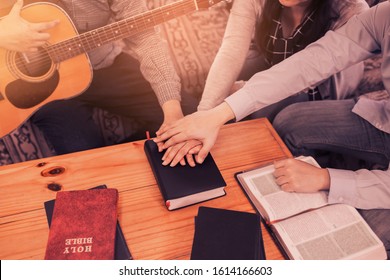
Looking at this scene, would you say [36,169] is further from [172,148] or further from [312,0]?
[312,0]

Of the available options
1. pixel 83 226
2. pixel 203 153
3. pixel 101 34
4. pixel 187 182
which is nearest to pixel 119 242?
pixel 83 226

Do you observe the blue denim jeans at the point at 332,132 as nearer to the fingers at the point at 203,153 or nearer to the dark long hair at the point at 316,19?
the dark long hair at the point at 316,19

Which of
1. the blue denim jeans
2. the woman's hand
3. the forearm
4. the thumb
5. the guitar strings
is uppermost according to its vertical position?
the thumb

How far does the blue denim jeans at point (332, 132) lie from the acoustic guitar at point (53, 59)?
0.52 metres

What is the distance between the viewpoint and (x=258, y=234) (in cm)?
75

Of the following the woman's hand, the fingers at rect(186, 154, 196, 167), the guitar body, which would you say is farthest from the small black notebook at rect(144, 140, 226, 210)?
the woman's hand

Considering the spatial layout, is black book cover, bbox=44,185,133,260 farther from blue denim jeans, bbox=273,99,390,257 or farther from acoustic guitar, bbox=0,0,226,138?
blue denim jeans, bbox=273,99,390,257

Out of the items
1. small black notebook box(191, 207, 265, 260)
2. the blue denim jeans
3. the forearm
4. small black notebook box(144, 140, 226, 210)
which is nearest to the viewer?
small black notebook box(191, 207, 265, 260)

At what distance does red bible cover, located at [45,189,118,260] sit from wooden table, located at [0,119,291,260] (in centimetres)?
4

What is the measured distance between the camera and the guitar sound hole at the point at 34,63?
922 mm

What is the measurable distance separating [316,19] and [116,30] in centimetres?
63

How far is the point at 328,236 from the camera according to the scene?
32.5 inches

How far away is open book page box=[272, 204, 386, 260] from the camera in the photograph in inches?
31.4

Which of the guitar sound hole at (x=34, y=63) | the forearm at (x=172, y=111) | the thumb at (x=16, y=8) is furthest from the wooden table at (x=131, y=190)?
the thumb at (x=16, y=8)
